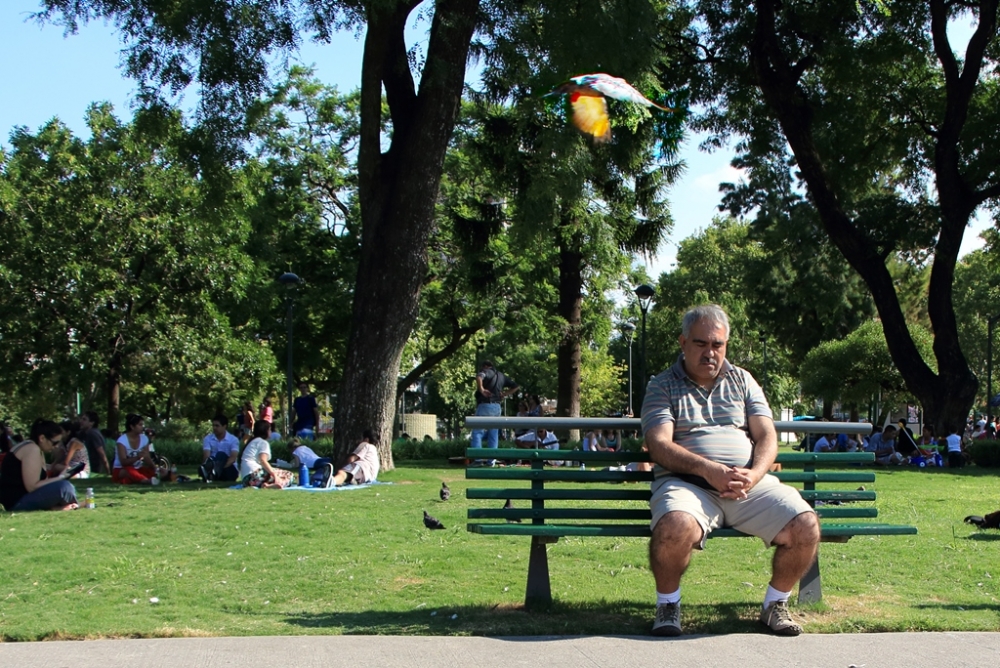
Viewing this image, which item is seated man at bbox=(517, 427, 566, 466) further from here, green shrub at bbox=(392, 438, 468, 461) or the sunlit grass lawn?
the sunlit grass lawn

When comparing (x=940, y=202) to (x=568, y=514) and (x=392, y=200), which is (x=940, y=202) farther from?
(x=568, y=514)

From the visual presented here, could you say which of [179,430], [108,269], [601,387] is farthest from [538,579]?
[601,387]

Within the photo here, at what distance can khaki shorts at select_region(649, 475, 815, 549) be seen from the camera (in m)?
5.29

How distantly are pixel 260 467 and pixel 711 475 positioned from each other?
10268 millimetres

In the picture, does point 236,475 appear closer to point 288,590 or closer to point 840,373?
point 288,590

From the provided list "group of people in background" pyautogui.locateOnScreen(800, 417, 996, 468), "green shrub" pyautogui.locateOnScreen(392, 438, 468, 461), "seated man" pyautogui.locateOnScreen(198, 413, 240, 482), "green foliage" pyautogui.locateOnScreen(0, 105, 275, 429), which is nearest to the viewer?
"seated man" pyautogui.locateOnScreen(198, 413, 240, 482)

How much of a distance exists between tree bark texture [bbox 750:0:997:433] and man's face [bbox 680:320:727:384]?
20.4m

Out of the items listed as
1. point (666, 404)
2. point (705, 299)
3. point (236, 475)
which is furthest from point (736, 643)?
point (705, 299)

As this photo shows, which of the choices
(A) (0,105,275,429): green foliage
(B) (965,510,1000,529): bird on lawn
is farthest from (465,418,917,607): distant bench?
(A) (0,105,275,429): green foliage

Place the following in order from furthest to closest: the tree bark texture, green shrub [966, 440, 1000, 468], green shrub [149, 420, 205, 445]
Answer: green shrub [149, 420, 205, 445] → the tree bark texture → green shrub [966, 440, 1000, 468]

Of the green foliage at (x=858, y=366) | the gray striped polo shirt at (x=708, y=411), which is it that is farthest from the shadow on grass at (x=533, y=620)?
the green foliage at (x=858, y=366)

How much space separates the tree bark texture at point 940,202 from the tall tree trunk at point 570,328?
18.9 ft

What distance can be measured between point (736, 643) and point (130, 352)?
30697 mm

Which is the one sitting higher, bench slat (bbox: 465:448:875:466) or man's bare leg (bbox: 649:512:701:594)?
bench slat (bbox: 465:448:875:466)
